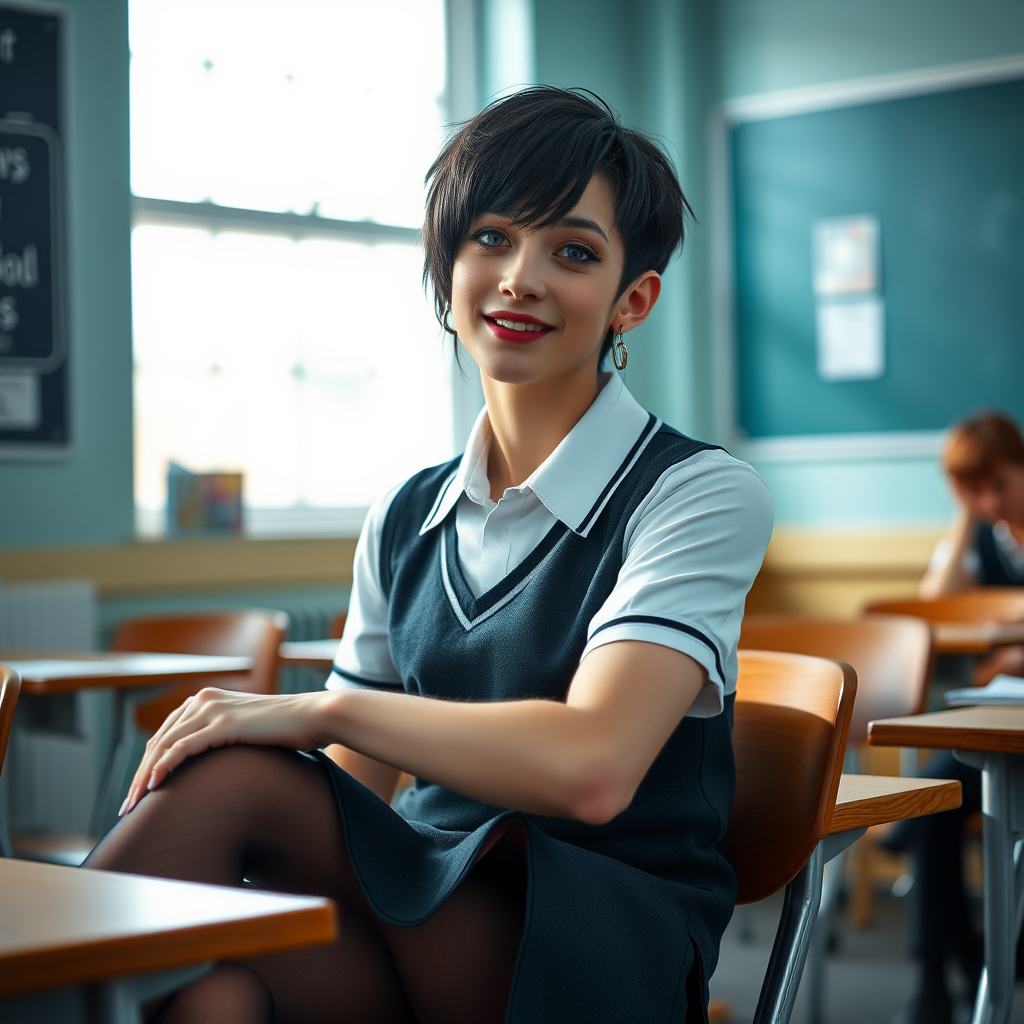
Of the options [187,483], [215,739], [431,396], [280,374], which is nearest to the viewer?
[215,739]

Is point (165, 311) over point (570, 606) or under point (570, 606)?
over

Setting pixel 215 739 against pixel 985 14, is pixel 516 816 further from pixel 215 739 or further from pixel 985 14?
pixel 985 14

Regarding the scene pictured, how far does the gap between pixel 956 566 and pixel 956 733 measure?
2.68 meters

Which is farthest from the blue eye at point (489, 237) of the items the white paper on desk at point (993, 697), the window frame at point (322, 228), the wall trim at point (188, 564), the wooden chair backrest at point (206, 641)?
the wall trim at point (188, 564)

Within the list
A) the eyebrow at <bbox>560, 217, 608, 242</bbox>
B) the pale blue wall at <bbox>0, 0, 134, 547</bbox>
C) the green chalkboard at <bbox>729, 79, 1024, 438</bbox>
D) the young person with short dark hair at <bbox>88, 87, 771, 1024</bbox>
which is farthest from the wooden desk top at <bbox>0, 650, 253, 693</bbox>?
the green chalkboard at <bbox>729, 79, 1024, 438</bbox>

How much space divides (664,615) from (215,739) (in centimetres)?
38

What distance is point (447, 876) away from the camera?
1146mm

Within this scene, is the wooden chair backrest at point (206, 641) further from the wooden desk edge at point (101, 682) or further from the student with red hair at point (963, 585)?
the student with red hair at point (963, 585)

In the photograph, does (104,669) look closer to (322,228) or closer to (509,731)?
(509,731)

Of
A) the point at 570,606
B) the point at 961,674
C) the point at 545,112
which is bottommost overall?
the point at 961,674

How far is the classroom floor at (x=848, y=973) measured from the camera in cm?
312

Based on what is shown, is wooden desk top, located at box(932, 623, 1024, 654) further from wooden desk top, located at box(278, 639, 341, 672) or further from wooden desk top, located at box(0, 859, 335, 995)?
wooden desk top, located at box(0, 859, 335, 995)

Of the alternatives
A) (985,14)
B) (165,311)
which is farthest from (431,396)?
(985,14)

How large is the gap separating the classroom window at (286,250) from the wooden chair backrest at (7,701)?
270cm
